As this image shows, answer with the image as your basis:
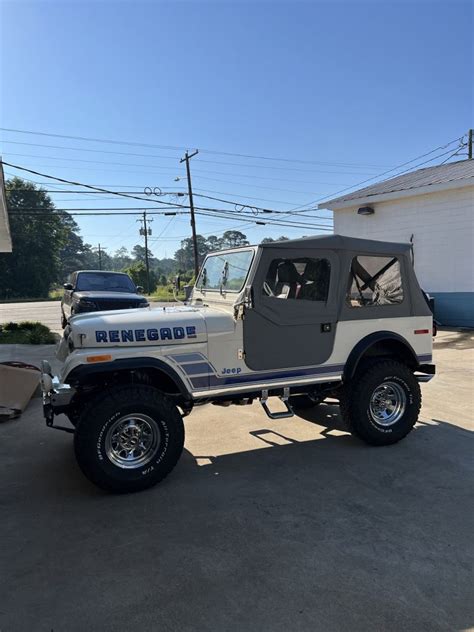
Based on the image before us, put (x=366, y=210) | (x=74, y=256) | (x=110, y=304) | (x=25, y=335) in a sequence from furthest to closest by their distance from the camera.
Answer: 1. (x=74, y=256)
2. (x=366, y=210)
3. (x=25, y=335)
4. (x=110, y=304)

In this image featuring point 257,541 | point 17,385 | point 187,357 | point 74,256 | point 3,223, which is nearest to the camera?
point 257,541

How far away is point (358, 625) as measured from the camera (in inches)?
84.9

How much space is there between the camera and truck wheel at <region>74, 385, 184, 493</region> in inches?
135

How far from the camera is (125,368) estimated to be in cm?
355

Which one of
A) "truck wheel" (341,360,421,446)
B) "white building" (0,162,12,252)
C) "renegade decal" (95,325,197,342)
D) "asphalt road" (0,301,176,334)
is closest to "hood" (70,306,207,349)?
"renegade decal" (95,325,197,342)

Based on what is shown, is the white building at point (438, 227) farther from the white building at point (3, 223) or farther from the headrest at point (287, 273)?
the white building at point (3, 223)

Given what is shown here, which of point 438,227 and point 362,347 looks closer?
point 362,347

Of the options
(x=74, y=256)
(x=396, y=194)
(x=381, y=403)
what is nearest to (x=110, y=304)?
(x=381, y=403)

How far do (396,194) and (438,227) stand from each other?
1715 mm

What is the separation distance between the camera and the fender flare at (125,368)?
3.47m

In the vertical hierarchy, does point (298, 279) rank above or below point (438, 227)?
below

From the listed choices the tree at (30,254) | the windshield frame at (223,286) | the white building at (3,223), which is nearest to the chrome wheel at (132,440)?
the windshield frame at (223,286)

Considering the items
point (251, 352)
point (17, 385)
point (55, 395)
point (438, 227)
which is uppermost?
point (438, 227)

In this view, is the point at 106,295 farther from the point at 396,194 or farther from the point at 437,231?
the point at 437,231
